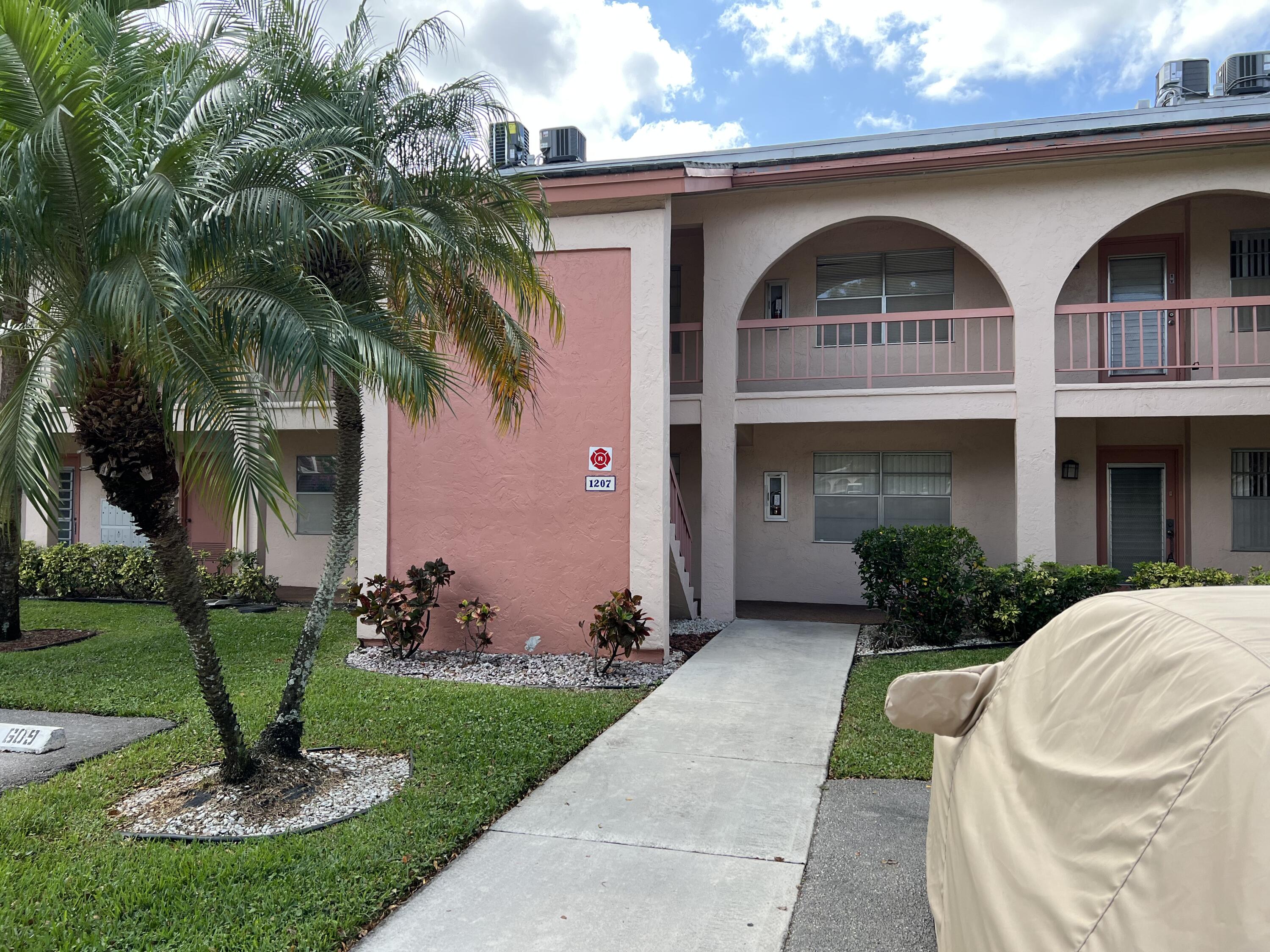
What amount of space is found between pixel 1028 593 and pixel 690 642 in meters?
4.04

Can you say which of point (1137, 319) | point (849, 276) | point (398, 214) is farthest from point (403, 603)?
point (1137, 319)

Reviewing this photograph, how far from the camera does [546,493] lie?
9.66 meters

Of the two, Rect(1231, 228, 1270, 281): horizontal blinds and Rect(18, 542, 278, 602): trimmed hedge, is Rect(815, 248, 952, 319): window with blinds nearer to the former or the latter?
Rect(1231, 228, 1270, 281): horizontal blinds

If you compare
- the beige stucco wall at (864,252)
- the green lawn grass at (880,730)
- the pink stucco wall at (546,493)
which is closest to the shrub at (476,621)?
the pink stucco wall at (546,493)

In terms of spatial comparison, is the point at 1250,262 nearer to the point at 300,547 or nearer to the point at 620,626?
the point at 620,626

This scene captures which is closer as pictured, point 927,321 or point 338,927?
point 338,927

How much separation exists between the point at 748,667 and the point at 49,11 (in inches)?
301

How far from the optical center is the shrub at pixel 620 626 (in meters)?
8.50

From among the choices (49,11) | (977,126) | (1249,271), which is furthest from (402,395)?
(1249,271)

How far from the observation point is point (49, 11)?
13.5 feet

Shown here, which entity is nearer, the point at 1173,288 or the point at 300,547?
the point at 1173,288

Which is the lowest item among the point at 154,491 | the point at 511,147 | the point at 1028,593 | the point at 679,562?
the point at 1028,593

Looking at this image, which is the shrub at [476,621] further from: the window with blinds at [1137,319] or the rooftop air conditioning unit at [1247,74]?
the rooftop air conditioning unit at [1247,74]

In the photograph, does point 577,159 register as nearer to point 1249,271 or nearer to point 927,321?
point 927,321
